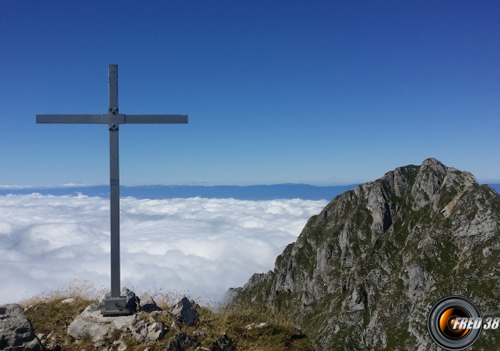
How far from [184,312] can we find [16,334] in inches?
194

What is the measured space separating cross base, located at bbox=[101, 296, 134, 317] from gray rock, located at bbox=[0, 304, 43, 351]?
215cm

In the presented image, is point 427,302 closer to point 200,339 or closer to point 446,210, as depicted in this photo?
point 446,210

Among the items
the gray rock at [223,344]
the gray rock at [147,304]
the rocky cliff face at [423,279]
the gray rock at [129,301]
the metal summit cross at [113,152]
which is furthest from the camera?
the rocky cliff face at [423,279]

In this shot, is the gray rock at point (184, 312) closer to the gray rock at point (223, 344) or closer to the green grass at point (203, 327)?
the green grass at point (203, 327)

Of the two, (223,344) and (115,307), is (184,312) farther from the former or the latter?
(115,307)

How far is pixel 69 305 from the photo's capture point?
569 inches

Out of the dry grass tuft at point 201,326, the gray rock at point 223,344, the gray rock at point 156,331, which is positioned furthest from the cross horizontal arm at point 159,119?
the gray rock at point 223,344

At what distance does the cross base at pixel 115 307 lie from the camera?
1269cm

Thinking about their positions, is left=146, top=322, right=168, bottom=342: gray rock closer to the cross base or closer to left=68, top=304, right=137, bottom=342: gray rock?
left=68, top=304, right=137, bottom=342: gray rock

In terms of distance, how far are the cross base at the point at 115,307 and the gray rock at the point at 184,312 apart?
1.62 metres

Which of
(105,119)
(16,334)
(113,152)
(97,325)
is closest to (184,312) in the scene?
(97,325)

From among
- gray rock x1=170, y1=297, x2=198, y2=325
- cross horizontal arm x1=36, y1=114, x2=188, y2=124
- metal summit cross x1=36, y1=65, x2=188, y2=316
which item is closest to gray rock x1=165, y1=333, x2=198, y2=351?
gray rock x1=170, y1=297, x2=198, y2=325

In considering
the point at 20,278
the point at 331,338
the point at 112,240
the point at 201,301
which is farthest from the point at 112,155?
the point at 20,278

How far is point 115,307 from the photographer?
12859mm
